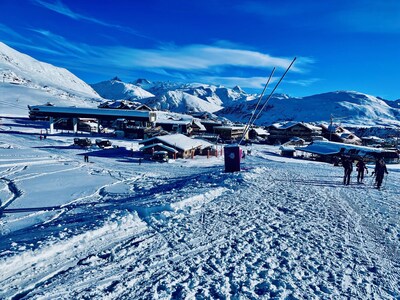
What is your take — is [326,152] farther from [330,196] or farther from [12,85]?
[12,85]

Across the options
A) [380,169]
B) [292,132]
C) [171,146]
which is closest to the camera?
[380,169]

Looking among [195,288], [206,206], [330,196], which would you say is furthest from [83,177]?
[195,288]

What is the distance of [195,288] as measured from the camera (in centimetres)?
623

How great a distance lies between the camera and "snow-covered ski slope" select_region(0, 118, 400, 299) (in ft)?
20.7

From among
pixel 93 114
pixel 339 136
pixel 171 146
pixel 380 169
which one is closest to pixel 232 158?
pixel 380 169

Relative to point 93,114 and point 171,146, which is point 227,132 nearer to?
point 93,114

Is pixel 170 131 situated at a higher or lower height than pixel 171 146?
higher

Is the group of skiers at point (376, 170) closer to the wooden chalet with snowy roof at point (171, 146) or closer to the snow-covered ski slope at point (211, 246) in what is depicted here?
the snow-covered ski slope at point (211, 246)

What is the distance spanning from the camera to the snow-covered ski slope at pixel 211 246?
248 inches

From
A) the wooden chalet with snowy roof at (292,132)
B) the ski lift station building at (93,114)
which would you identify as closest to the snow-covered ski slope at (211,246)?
the ski lift station building at (93,114)

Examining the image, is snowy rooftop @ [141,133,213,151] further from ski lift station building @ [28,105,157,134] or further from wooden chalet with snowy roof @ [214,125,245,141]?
wooden chalet with snowy roof @ [214,125,245,141]

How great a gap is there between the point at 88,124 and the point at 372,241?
6399cm

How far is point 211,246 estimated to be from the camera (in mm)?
8352

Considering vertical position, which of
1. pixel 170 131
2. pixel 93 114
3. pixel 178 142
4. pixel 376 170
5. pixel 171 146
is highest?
pixel 93 114
